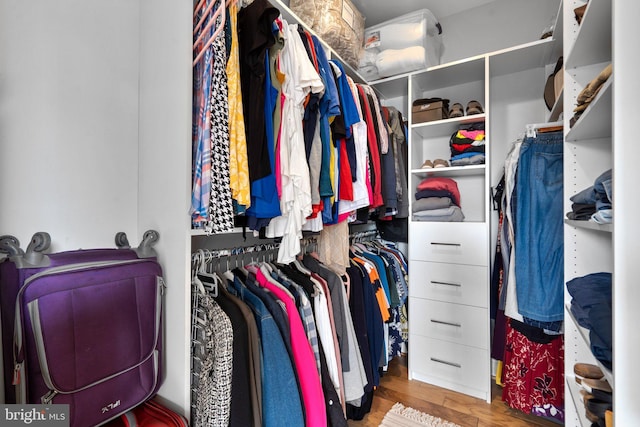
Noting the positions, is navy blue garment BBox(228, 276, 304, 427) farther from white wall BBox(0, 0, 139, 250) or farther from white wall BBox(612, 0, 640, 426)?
white wall BBox(612, 0, 640, 426)

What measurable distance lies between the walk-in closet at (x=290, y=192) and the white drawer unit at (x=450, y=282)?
0.07ft

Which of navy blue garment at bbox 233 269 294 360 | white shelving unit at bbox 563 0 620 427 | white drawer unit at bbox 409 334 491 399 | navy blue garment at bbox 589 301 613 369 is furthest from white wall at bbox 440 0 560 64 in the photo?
navy blue garment at bbox 233 269 294 360

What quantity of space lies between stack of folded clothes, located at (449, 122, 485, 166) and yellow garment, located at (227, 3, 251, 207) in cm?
154

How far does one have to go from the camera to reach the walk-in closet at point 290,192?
83 centimetres

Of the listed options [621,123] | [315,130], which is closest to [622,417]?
[621,123]

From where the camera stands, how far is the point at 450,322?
6.12ft

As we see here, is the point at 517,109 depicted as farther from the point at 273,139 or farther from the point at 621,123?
the point at 273,139

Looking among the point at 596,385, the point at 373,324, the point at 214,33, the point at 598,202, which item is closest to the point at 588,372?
the point at 596,385

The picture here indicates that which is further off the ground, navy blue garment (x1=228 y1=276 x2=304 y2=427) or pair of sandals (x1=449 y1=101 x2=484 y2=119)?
pair of sandals (x1=449 y1=101 x2=484 y2=119)

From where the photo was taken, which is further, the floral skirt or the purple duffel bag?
the floral skirt

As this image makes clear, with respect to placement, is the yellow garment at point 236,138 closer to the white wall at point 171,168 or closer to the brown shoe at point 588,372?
the white wall at point 171,168

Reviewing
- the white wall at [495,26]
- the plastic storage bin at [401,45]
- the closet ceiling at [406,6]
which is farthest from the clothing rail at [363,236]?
the closet ceiling at [406,6]

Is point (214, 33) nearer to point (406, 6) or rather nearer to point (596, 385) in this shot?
point (596, 385)

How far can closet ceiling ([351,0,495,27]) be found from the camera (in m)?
2.09
